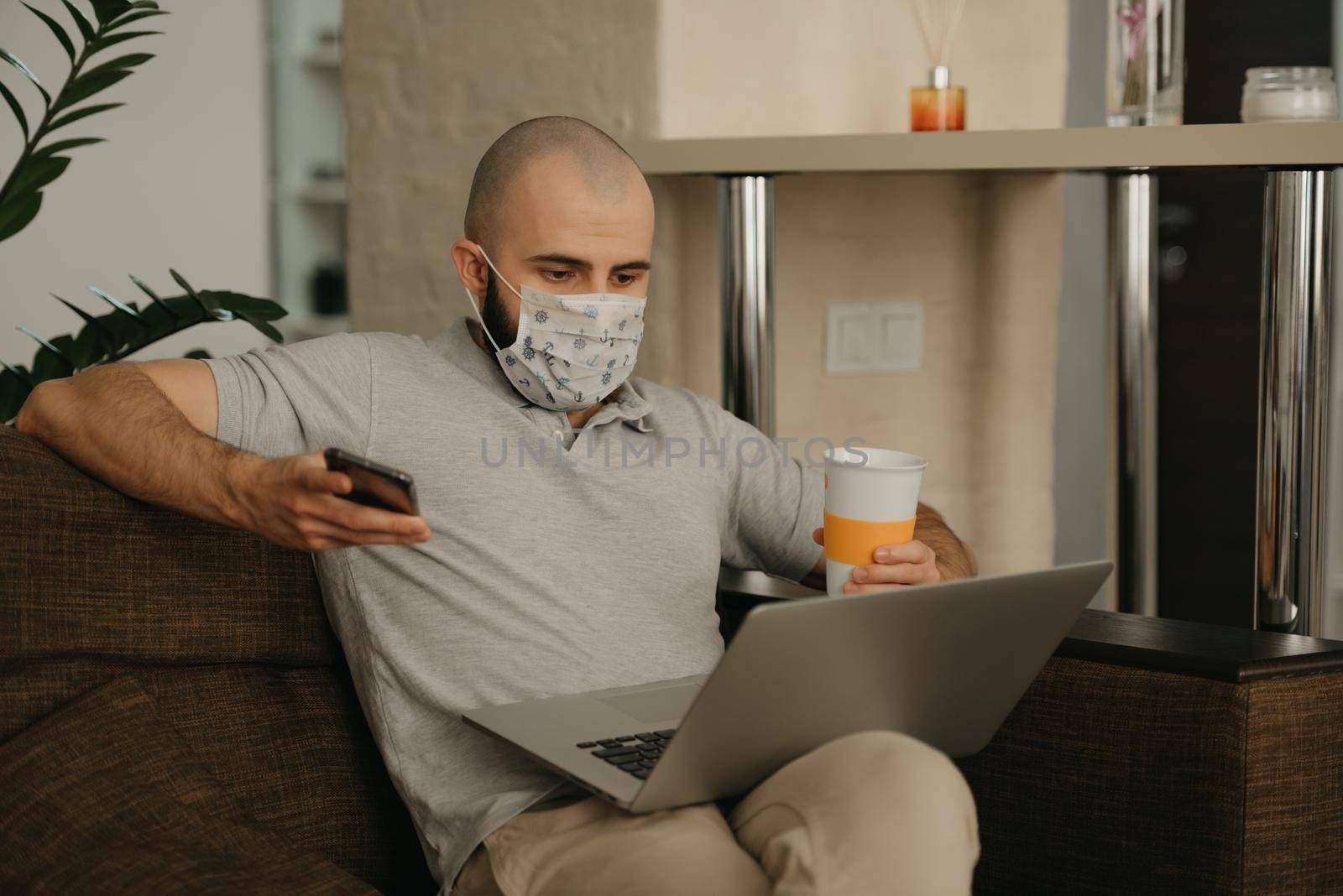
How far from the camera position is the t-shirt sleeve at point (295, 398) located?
52.1 inches

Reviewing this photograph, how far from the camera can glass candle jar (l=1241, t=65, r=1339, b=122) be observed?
1.82 metres

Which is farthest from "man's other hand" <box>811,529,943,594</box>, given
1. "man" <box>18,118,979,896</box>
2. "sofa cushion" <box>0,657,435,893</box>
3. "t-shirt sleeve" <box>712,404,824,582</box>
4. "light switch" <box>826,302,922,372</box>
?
"light switch" <box>826,302,922,372</box>

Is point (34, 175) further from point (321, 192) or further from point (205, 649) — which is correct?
point (321, 192)

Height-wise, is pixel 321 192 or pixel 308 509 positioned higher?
pixel 321 192

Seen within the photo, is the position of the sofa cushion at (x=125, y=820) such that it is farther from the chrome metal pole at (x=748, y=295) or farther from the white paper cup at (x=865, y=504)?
the chrome metal pole at (x=748, y=295)

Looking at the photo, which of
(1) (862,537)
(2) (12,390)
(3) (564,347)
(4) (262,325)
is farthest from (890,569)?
(2) (12,390)

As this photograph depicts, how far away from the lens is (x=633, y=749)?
3.72 ft

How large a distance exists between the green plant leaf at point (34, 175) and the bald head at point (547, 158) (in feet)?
2.41

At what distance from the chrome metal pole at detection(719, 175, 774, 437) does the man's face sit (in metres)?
0.58

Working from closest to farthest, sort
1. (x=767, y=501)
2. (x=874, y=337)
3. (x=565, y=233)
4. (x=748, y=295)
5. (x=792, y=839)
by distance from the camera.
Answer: (x=792, y=839), (x=565, y=233), (x=767, y=501), (x=748, y=295), (x=874, y=337)

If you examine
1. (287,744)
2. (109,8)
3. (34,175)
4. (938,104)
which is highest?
(109,8)

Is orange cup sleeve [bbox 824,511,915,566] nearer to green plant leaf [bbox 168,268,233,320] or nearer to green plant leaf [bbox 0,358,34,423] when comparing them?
green plant leaf [bbox 168,268,233,320]

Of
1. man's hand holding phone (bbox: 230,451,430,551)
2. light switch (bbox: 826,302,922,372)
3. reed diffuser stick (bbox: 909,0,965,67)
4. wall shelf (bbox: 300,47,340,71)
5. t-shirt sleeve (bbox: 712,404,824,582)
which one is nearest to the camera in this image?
man's hand holding phone (bbox: 230,451,430,551)

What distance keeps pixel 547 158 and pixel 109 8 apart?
795 mm
